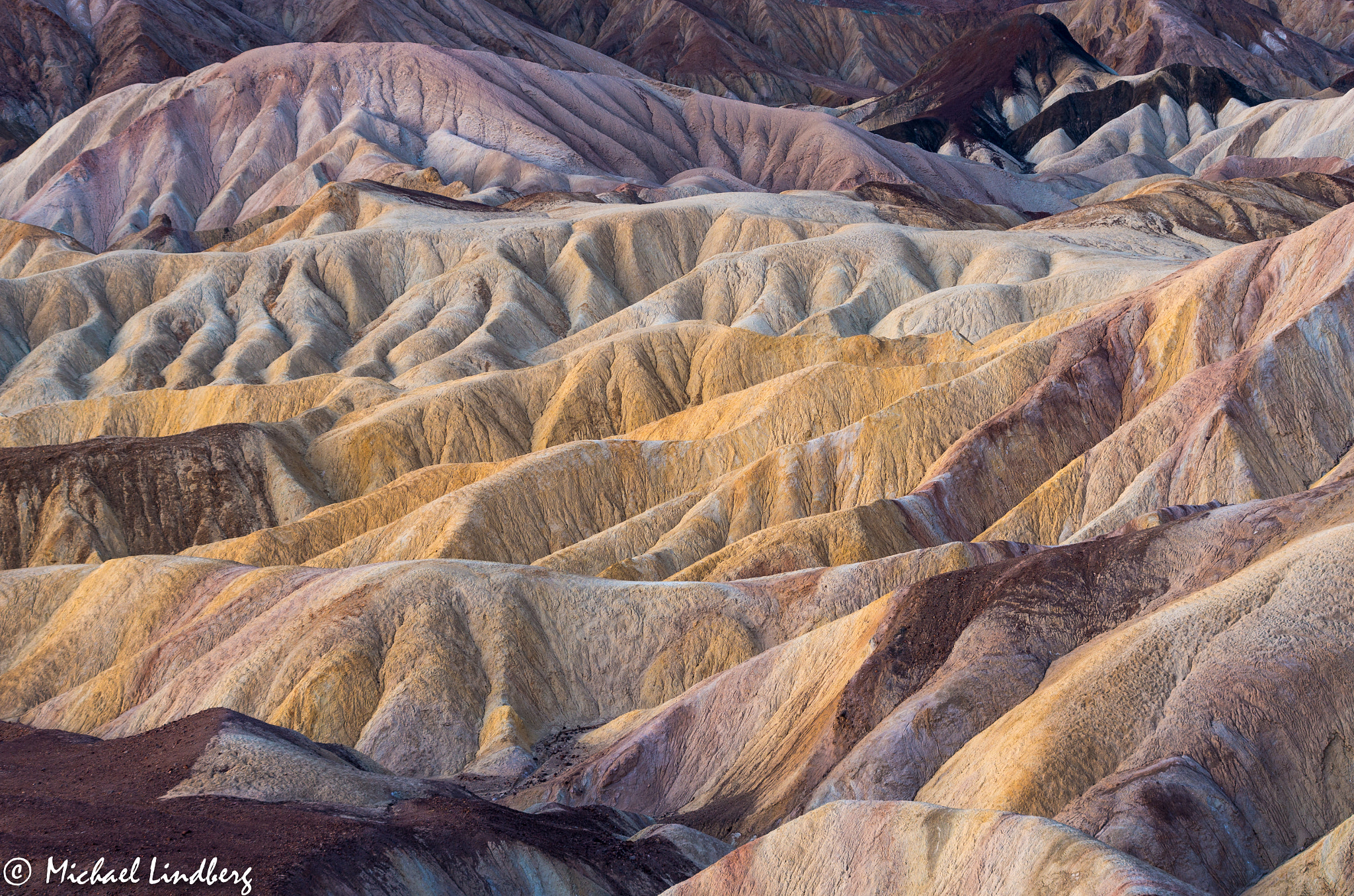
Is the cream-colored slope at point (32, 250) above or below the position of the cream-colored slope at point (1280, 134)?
below

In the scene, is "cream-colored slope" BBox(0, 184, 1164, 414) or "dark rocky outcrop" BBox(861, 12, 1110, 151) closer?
"cream-colored slope" BBox(0, 184, 1164, 414)

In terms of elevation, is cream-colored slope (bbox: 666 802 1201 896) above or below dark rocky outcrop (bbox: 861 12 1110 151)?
below

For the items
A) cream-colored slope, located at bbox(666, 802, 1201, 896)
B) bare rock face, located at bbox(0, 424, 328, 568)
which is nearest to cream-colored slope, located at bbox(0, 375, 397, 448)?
bare rock face, located at bbox(0, 424, 328, 568)

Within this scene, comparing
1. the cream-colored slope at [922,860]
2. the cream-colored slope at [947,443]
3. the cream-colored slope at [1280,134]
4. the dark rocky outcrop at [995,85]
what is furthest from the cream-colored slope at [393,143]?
the cream-colored slope at [922,860]

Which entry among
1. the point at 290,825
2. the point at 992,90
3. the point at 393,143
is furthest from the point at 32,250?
the point at 992,90

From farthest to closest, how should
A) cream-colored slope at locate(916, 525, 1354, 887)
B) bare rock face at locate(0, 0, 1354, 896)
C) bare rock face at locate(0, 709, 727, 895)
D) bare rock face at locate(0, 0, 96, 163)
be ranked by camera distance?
1. bare rock face at locate(0, 0, 96, 163)
2. bare rock face at locate(0, 0, 1354, 896)
3. cream-colored slope at locate(916, 525, 1354, 887)
4. bare rock face at locate(0, 709, 727, 895)

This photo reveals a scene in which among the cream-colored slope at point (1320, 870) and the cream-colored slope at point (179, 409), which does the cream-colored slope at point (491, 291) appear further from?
the cream-colored slope at point (1320, 870)

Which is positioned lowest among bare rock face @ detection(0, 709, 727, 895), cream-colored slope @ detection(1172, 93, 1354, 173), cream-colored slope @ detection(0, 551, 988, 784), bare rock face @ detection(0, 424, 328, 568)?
bare rock face @ detection(0, 424, 328, 568)

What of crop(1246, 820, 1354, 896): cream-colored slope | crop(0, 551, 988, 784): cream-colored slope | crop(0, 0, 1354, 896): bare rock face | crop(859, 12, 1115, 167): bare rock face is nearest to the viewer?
crop(1246, 820, 1354, 896): cream-colored slope

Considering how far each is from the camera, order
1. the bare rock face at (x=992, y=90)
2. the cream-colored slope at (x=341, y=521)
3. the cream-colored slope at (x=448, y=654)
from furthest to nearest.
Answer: the bare rock face at (x=992, y=90) → the cream-colored slope at (x=341, y=521) → the cream-colored slope at (x=448, y=654)

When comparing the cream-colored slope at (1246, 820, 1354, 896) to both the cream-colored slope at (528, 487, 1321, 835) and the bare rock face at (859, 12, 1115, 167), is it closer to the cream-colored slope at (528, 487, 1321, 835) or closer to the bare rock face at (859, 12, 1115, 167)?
the cream-colored slope at (528, 487, 1321, 835)
